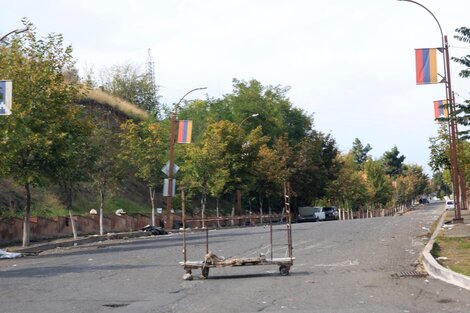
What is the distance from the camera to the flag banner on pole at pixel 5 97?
22703 millimetres

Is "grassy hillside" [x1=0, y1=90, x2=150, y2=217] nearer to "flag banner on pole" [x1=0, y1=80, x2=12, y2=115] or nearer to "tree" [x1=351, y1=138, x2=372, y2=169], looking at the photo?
"flag banner on pole" [x1=0, y1=80, x2=12, y2=115]

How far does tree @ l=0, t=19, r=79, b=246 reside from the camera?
3008cm

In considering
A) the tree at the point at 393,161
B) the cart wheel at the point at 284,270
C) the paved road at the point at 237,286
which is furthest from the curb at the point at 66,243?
the tree at the point at 393,161

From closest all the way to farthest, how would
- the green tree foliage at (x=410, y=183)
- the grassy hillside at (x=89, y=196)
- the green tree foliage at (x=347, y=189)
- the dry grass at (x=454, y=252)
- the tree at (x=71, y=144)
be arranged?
the dry grass at (x=454, y=252) → the tree at (x=71, y=144) → the grassy hillside at (x=89, y=196) → the green tree foliage at (x=347, y=189) → the green tree foliage at (x=410, y=183)

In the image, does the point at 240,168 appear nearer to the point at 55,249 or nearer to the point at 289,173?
the point at 289,173

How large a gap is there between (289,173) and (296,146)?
9.66 m

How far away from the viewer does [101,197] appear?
40312mm

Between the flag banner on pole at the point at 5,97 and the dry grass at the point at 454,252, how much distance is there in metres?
13.9

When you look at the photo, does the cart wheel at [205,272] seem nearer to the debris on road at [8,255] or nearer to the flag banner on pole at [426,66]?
the debris on road at [8,255]

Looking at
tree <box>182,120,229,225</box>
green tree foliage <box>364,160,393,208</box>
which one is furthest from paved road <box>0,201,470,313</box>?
green tree foliage <box>364,160,393,208</box>

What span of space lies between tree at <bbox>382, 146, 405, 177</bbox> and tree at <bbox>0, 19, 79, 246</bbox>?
140 m

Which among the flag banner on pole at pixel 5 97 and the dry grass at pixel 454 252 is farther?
the flag banner on pole at pixel 5 97

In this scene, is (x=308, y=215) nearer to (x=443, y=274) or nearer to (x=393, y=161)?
(x=443, y=274)

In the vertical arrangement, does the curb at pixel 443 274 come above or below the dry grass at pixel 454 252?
below
